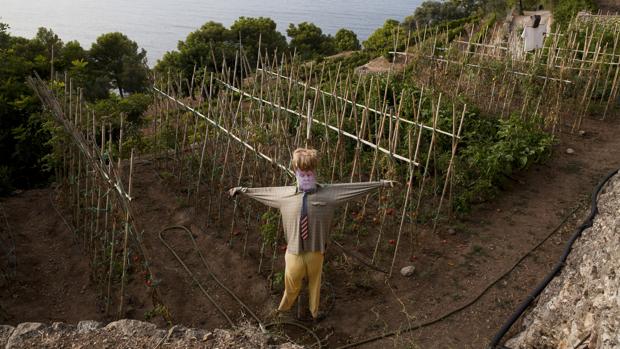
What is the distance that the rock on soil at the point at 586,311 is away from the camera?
2670 mm

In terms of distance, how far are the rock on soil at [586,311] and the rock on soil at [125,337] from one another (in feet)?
5.32

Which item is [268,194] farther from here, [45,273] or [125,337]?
[45,273]

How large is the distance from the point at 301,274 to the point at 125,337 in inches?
52.6

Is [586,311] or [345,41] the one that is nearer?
[586,311]

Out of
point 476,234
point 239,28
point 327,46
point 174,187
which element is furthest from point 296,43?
point 476,234

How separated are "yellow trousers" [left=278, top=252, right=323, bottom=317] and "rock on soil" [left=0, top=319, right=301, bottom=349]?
707 mm

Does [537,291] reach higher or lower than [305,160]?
lower

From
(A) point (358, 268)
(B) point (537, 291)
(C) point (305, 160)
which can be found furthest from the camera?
(A) point (358, 268)

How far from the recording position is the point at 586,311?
307 cm

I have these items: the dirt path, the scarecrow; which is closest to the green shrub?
the scarecrow

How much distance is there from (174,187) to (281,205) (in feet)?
10.4

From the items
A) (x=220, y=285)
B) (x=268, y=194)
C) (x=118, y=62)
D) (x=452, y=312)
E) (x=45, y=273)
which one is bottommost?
(x=45, y=273)

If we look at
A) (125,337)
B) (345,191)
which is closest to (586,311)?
(345,191)

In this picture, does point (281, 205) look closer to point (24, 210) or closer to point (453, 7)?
point (24, 210)
